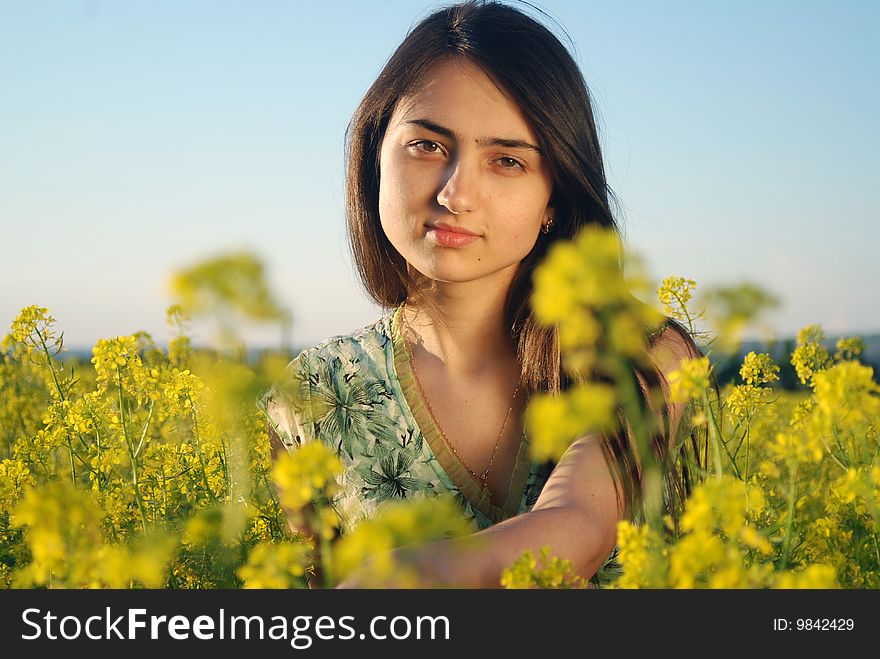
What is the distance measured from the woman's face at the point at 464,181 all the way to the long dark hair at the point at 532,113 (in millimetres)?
67

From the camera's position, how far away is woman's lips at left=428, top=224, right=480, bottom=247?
7.94 ft

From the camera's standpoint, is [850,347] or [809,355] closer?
[809,355]

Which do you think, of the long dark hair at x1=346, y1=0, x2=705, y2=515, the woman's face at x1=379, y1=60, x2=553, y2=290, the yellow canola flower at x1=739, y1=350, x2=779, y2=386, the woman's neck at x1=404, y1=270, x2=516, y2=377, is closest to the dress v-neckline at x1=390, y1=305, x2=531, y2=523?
the woman's neck at x1=404, y1=270, x2=516, y2=377

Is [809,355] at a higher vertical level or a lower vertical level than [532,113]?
lower

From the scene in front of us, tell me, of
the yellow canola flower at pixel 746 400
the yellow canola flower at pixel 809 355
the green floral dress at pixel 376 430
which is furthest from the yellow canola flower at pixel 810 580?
the yellow canola flower at pixel 809 355

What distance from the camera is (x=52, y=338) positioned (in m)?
3.22

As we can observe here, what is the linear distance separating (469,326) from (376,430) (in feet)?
1.59

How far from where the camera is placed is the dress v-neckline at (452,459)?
273cm

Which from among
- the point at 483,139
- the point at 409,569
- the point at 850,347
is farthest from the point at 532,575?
the point at 850,347

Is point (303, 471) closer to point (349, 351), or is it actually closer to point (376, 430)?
point (376, 430)

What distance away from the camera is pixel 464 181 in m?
2.36
